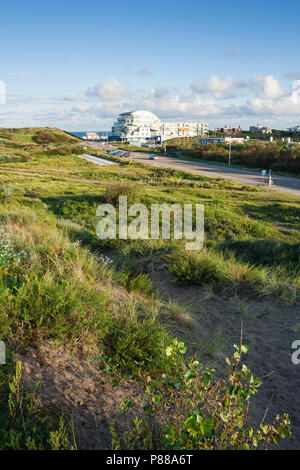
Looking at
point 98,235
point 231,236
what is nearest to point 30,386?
point 98,235

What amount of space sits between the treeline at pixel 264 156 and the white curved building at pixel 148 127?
293ft

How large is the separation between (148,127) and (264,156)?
115 meters

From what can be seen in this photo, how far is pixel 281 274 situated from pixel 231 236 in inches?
251

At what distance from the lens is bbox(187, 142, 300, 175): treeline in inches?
1678

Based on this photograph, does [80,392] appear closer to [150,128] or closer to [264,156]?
[264,156]

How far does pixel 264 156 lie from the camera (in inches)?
1855

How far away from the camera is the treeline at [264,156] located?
42.6 metres

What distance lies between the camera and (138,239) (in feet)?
31.1

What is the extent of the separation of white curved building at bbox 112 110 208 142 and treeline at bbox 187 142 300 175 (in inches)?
3512

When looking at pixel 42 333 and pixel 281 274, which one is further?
pixel 281 274

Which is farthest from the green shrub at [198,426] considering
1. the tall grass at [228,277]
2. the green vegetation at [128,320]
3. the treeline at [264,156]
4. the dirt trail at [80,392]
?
the treeline at [264,156]

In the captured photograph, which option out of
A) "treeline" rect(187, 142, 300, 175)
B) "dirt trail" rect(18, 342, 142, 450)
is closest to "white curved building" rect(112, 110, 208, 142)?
"treeline" rect(187, 142, 300, 175)

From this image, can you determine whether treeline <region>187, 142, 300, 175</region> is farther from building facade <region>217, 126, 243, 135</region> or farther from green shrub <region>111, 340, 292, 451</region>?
building facade <region>217, 126, 243, 135</region>

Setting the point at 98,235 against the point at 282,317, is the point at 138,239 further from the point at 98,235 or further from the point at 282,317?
the point at 282,317
